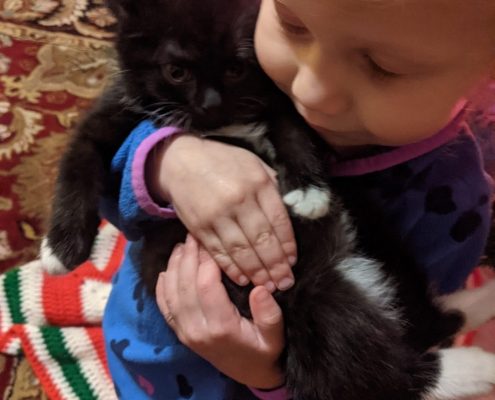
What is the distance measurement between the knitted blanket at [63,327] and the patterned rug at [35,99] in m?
0.05

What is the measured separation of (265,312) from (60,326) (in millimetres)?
693

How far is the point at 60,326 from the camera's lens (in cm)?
135

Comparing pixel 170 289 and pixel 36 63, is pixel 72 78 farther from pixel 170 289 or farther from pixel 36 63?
pixel 170 289

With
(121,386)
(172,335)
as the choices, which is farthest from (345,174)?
(121,386)

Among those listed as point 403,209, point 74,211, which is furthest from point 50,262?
point 403,209

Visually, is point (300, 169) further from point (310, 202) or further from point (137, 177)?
point (137, 177)

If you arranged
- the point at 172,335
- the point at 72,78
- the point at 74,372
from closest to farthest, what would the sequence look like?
the point at 172,335
the point at 74,372
the point at 72,78

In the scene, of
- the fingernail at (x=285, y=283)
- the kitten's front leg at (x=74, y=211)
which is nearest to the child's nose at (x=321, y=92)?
the fingernail at (x=285, y=283)

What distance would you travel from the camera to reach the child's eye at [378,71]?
66 centimetres

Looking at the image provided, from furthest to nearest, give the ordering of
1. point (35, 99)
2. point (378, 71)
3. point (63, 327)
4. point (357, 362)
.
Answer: point (35, 99) → point (63, 327) → point (357, 362) → point (378, 71)

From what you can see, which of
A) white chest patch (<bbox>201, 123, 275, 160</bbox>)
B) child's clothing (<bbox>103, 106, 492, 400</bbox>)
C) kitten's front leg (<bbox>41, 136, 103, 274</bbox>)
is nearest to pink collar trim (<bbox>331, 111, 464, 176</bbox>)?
child's clothing (<bbox>103, 106, 492, 400</bbox>)

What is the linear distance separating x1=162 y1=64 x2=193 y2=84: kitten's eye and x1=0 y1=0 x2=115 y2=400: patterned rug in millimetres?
496

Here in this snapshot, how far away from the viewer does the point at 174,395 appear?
39.6 inches

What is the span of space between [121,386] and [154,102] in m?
0.51
